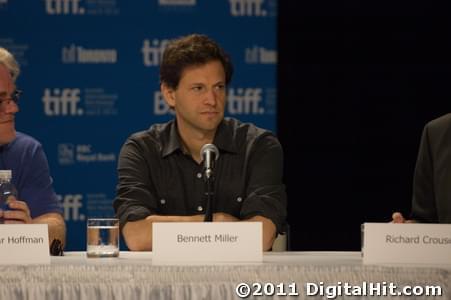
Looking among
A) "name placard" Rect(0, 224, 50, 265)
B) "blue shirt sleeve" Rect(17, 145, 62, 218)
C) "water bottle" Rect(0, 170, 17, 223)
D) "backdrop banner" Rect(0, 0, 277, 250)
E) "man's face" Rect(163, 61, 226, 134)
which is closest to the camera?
"name placard" Rect(0, 224, 50, 265)

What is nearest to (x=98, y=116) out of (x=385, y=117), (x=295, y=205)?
(x=295, y=205)

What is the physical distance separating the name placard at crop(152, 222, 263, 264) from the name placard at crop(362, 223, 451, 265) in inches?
12.3

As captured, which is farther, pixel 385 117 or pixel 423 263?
pixel 385 117

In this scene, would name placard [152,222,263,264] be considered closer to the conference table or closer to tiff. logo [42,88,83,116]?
the conference table

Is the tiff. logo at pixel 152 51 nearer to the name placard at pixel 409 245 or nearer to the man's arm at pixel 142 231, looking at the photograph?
the man's arm at pixel 142 231

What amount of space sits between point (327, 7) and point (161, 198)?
2.60 meters

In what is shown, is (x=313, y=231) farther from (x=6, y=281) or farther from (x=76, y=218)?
(x=6, y=281)

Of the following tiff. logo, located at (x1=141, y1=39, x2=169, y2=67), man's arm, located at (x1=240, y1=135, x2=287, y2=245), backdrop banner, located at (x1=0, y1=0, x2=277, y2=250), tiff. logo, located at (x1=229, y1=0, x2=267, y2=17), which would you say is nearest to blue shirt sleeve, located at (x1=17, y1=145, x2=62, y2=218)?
man's arm, located at (x1=240, y1=135, x2=287, y2=245)

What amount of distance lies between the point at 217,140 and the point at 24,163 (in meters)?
0.82

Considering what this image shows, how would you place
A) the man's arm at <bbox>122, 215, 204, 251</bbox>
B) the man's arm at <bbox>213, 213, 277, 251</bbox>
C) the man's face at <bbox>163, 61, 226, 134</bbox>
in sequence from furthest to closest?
the man's face at <bbox>163, 61, 226, 134</bbox> → the man's arm at <bbox>213, 213, 277, 251</bbox> → the man's arm at <bbox>122, 215, 204, 251</bbox>

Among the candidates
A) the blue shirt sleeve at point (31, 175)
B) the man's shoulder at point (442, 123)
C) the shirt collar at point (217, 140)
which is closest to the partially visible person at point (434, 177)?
the man's shoulder at point (442, 123)

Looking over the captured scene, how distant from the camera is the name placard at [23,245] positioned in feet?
7.99

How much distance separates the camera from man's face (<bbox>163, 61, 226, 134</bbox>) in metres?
3.89

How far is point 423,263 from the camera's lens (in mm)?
2516
